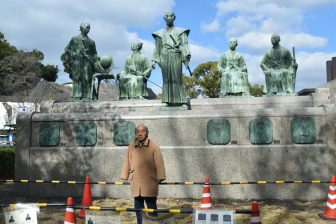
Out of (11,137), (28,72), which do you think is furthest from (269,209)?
(28,72)

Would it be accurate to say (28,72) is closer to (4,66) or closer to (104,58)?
(4,66)

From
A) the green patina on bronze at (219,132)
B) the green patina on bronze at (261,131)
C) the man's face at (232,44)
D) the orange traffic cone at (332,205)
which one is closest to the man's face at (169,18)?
the green patina on bronze at (219,132)

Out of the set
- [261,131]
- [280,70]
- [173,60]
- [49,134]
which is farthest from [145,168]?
[280,70]

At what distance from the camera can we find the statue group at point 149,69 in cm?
1086

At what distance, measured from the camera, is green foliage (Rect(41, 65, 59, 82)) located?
5747 cm

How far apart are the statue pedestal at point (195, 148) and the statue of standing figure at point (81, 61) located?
3.28m

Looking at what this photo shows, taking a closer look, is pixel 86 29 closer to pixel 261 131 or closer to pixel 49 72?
pixel 261 131

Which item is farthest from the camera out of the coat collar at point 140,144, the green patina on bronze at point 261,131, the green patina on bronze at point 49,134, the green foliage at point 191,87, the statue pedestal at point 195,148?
the green foliage at point 191,87

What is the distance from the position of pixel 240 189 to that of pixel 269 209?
1265mm

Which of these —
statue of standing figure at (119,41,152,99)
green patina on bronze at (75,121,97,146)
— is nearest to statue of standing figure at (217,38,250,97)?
statue of standing figure at (119,41,152,99)

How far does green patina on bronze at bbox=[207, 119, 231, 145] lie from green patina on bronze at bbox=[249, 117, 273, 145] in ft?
1.65

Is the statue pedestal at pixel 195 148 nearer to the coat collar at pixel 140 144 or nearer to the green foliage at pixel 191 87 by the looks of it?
the coat collar at pixel 140 144

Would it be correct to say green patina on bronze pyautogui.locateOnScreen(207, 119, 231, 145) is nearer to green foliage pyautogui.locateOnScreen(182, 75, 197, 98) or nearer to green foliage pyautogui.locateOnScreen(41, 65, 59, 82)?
green foliage pyautogui.locateOnScreen(182, 75, 197, 98)

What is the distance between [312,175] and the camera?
8.91 metres
